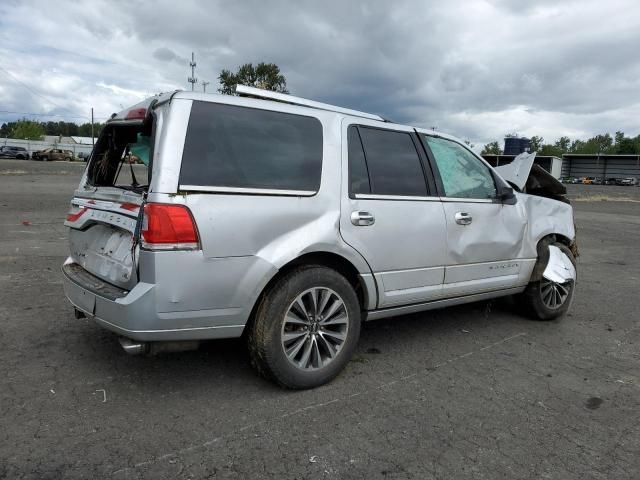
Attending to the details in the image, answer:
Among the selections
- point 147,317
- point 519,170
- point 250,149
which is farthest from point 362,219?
point 519,170

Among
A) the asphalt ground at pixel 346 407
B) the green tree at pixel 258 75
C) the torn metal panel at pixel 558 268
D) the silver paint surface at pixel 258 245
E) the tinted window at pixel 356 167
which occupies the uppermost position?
the green tree at pixel 258 75

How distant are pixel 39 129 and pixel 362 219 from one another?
125 meters

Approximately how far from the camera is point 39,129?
4321 inches

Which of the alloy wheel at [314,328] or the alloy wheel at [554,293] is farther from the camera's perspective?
the alloy wheel at [554,293]

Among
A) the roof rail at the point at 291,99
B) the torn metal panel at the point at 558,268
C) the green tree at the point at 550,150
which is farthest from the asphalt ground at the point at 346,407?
the green tree at the point at 550,150

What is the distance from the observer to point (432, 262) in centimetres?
405

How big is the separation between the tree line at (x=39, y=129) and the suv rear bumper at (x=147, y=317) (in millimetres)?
83186

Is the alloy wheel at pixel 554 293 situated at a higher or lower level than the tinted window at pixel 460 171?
lower

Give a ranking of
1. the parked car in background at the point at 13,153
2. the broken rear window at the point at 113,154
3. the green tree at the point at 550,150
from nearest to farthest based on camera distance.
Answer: the broken rear window at the point at 113,154 < the parked car in background at the point at 13,153 < the green tree at the point at 550,150

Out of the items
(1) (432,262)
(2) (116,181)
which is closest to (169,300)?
(2) (116,181)

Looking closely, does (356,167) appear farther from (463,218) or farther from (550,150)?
(550,150)

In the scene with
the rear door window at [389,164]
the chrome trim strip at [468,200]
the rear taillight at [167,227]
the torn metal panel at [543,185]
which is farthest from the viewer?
the torn metal panel at [543,185]

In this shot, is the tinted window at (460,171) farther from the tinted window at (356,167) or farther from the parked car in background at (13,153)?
the parked car in background at (13,153)

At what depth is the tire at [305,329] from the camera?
321 centimetres
